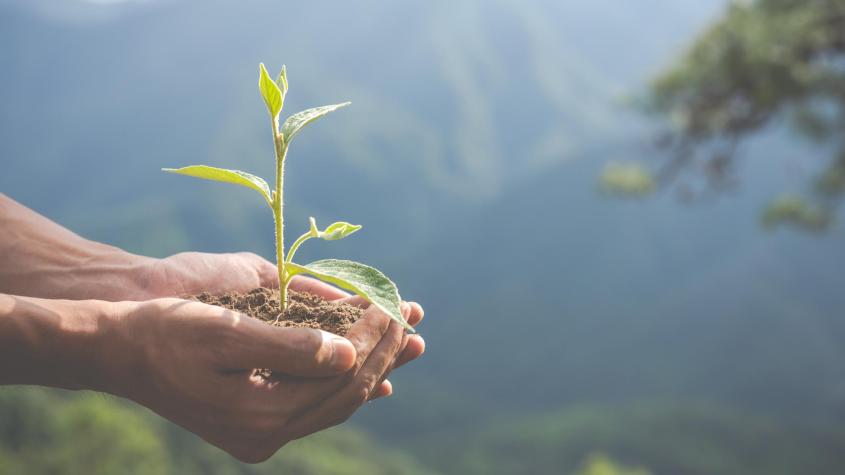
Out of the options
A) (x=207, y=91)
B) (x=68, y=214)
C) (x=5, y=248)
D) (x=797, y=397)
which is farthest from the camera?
(x=207, y=91)

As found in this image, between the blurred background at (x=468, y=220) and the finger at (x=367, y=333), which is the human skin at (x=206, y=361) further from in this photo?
the blurred background at (x=468, y=220)

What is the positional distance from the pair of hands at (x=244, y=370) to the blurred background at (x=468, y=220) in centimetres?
2863

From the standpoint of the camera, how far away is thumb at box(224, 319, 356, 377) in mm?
1787

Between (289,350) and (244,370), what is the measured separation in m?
0.24

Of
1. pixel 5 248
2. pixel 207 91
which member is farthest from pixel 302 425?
pixel 207 91

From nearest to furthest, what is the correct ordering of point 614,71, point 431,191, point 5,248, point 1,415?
point 5,248, point 1,415, point 431,191, point 614,71

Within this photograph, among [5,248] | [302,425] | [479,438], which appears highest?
[479,438]

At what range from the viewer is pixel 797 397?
87750 mm

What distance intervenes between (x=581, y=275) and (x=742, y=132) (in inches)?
4483

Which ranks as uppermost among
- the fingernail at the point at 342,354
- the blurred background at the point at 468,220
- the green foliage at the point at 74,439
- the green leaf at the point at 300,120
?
the blurred background at the point at 468,220

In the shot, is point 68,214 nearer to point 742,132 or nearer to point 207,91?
point 207,91

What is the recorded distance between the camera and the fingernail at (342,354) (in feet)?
6.00

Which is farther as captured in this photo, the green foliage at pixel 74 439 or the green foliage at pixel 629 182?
the green foliage at pixel 74 439

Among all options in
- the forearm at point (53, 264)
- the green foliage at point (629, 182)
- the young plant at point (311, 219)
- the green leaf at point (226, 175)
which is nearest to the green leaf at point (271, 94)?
the young plant at point (311, 219)
